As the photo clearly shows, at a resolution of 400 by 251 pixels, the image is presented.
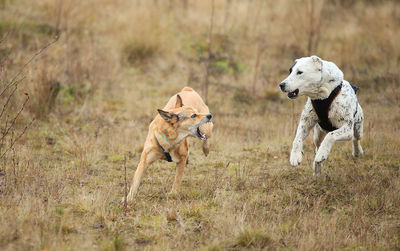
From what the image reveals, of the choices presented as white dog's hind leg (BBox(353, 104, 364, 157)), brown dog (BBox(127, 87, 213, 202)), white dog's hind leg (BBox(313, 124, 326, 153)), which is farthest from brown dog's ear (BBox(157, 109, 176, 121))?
white dog's hind leg (BBox(353, 104, 364, 157))

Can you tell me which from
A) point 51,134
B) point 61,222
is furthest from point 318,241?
point 51,134

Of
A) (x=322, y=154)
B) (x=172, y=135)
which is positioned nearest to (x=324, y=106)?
(x=322, y=154)

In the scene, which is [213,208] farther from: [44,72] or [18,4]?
[18,4]

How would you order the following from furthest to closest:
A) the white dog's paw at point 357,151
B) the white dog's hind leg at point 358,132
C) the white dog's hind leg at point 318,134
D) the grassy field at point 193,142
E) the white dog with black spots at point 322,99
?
the white dog's paw at point 357,151, the white dog's hind leg at point 318,134, the white dog's hind leg at point 358,132, the white dog with black spots at point 322,99, the grassy field at point 193,142

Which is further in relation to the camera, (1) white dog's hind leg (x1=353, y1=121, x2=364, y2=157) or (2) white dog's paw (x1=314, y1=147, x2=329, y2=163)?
(1) white dog's hind leg (x1=353, y1=121, x2=364, y2=157)

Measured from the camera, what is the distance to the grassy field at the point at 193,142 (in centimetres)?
446

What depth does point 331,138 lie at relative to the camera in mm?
5457

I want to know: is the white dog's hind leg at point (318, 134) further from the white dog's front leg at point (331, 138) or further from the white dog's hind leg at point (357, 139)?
the white dog's front leg at point (331, 138)

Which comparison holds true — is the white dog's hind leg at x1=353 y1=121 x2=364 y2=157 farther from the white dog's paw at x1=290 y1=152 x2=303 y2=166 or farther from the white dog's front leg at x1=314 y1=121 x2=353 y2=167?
the white dog's paw at x1=290 y1=152 x2=303 y2=166

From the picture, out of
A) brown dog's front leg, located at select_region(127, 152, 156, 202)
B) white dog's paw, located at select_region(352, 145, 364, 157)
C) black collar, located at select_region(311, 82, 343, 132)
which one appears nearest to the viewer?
brown dog's front leg, located at select_region(127, 152, 156, 202)

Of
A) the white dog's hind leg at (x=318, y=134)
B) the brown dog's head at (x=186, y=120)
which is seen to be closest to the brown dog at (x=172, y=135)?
the brown dog's head at (x=186, y=120)

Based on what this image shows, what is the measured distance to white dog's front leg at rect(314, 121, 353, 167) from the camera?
542cm

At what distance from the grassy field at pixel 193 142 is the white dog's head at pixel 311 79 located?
51.2 inches

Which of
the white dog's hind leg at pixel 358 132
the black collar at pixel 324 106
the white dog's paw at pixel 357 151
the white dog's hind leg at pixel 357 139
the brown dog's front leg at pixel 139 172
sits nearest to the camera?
the brown dog's front leg at pixel 139 172
